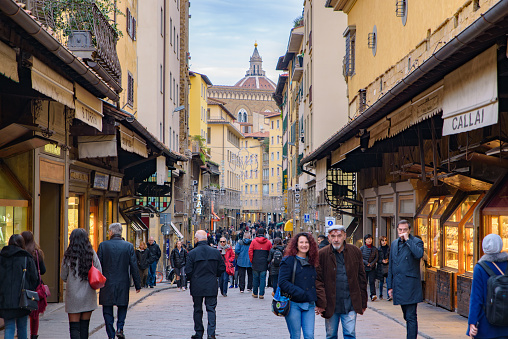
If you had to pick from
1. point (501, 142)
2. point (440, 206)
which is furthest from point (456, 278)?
point (501, 142)

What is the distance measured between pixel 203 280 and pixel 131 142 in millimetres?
6123

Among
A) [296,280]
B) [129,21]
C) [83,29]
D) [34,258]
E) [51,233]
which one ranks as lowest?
[296,280]

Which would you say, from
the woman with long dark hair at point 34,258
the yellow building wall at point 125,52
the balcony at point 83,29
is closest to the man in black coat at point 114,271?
the woman with long dark hair at point 34,258

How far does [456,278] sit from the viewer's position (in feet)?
51.5

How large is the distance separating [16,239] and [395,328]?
22.2 ft

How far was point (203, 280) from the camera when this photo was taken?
11977 millimetres

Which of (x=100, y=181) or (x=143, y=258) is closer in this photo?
(x=100, y=181)

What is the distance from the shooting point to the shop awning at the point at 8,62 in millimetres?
7719

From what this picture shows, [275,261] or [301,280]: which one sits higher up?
[301,280]

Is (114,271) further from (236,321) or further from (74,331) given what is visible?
(236,321)

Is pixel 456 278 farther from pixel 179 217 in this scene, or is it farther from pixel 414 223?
pixel 179 217

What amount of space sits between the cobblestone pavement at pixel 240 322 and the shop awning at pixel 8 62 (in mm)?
5362

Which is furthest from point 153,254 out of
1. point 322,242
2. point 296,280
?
point 296,280

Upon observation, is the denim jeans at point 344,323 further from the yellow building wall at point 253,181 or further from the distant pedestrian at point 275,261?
the yellow building wall at point 253,181
